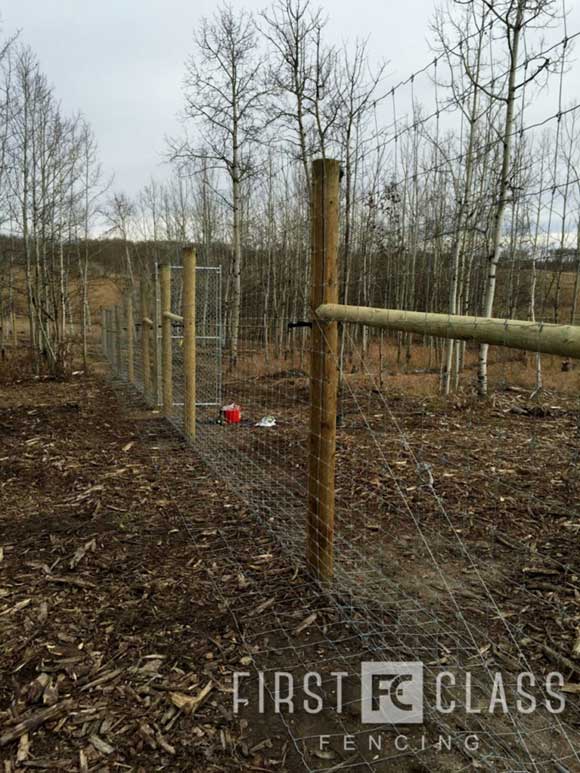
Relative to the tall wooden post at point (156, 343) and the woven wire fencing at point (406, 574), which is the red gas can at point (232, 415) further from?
the tall wooden post at point (156, 343)

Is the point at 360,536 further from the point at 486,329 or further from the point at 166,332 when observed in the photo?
the point at 166,332

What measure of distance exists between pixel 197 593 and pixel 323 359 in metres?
1.32

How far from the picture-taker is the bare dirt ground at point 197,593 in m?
1.79

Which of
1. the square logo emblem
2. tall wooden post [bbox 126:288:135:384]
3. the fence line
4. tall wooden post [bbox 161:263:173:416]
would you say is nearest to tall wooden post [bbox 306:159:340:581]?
the fence line

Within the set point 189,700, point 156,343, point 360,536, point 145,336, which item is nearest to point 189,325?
point 156,343

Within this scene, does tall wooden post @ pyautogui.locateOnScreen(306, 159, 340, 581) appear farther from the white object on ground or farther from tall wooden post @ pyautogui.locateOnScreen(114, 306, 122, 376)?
tall wooden post @ pyautogui.locateOnScreen(114, 306, 122, 376)

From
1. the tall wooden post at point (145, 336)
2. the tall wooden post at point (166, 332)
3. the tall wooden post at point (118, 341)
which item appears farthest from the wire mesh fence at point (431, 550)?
the tall wooden post at point (118, 341)

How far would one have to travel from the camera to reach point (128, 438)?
6.10 m

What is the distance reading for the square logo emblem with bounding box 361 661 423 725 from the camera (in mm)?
1869

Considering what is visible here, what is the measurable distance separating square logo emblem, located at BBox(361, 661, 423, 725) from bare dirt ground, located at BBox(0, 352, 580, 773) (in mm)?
76

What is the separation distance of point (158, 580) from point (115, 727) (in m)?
1.03

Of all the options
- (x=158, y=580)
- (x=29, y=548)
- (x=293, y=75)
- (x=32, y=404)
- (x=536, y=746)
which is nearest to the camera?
(x=536, y=746)

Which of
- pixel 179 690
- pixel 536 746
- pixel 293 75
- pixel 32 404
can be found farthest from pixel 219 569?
pixel 293 75

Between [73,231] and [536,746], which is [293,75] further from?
[536,746]
